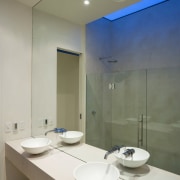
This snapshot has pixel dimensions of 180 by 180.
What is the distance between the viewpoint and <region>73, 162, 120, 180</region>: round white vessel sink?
1.12 m

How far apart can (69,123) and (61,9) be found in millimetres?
1424

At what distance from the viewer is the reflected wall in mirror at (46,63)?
2.17m

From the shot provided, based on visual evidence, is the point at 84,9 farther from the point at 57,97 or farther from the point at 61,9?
the point at 57,97

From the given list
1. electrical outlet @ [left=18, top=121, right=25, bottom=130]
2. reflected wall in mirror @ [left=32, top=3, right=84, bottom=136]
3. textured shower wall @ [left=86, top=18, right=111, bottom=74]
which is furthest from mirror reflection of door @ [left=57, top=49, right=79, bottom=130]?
electrical outlet @ [left=18, top=121, right=25, bottom=130]

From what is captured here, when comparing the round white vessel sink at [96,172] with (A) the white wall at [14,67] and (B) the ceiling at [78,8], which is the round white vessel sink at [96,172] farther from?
(B) the ceiling at [78,8]

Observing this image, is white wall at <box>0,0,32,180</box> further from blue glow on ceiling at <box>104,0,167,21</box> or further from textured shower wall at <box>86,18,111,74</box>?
blue glow on ceiling at <box>104,0,167,21</box>

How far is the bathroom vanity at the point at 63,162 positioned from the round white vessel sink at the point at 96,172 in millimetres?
75

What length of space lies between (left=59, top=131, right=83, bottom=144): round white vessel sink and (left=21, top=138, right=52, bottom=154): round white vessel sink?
0.53 feet

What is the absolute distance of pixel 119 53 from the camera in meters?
2.20

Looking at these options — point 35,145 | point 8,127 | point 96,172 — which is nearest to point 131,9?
point 96,172

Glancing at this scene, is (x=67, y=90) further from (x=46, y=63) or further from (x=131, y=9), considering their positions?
(x=131, y=9)

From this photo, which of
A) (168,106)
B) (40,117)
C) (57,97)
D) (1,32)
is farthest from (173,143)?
(1,32)

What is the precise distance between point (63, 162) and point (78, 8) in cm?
169

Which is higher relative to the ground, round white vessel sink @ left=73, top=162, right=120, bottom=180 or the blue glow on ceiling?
the blue glow on ceiling
